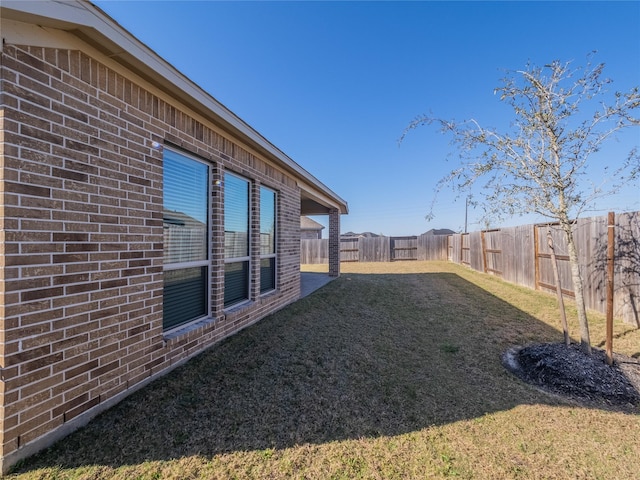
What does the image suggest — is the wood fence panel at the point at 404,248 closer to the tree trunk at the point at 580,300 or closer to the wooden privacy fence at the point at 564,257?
the wooden privacy fence at the point at 564,257

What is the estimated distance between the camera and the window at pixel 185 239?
130 inches

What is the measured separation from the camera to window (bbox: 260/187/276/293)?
568cm

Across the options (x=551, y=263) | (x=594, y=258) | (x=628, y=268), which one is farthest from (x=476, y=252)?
(x=628, y=268)

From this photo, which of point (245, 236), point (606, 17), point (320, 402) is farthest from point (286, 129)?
point (320, 402)

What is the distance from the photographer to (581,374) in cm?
334

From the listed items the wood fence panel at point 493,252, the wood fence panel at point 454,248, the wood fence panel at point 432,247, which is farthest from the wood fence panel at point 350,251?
the wood fence panel at point 493,252

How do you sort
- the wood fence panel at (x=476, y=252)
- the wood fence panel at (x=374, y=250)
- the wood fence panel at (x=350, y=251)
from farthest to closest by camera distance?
the wood fence panel at (x=350, y=251) → the wood fence panel at (x=374, y=250) → the wood fence panel at (x=476, y=252)

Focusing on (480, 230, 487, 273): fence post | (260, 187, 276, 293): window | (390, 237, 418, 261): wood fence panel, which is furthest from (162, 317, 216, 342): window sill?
(390, 237, 418, 261): wood fence panel

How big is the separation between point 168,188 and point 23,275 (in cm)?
164

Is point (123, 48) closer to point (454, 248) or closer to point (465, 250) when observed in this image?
point (465, 250)

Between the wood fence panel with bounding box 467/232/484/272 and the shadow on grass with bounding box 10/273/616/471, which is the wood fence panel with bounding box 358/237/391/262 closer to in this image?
the wood fence panel with bounding box 467/232/484/272

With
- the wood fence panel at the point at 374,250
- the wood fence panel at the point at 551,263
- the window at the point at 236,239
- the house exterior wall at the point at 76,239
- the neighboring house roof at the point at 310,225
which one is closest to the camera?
the house exterior wall at the point at 76,239

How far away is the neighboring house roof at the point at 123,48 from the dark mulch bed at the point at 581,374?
5.14 metres

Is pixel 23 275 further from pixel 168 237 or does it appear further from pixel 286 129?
pixel 286 129
